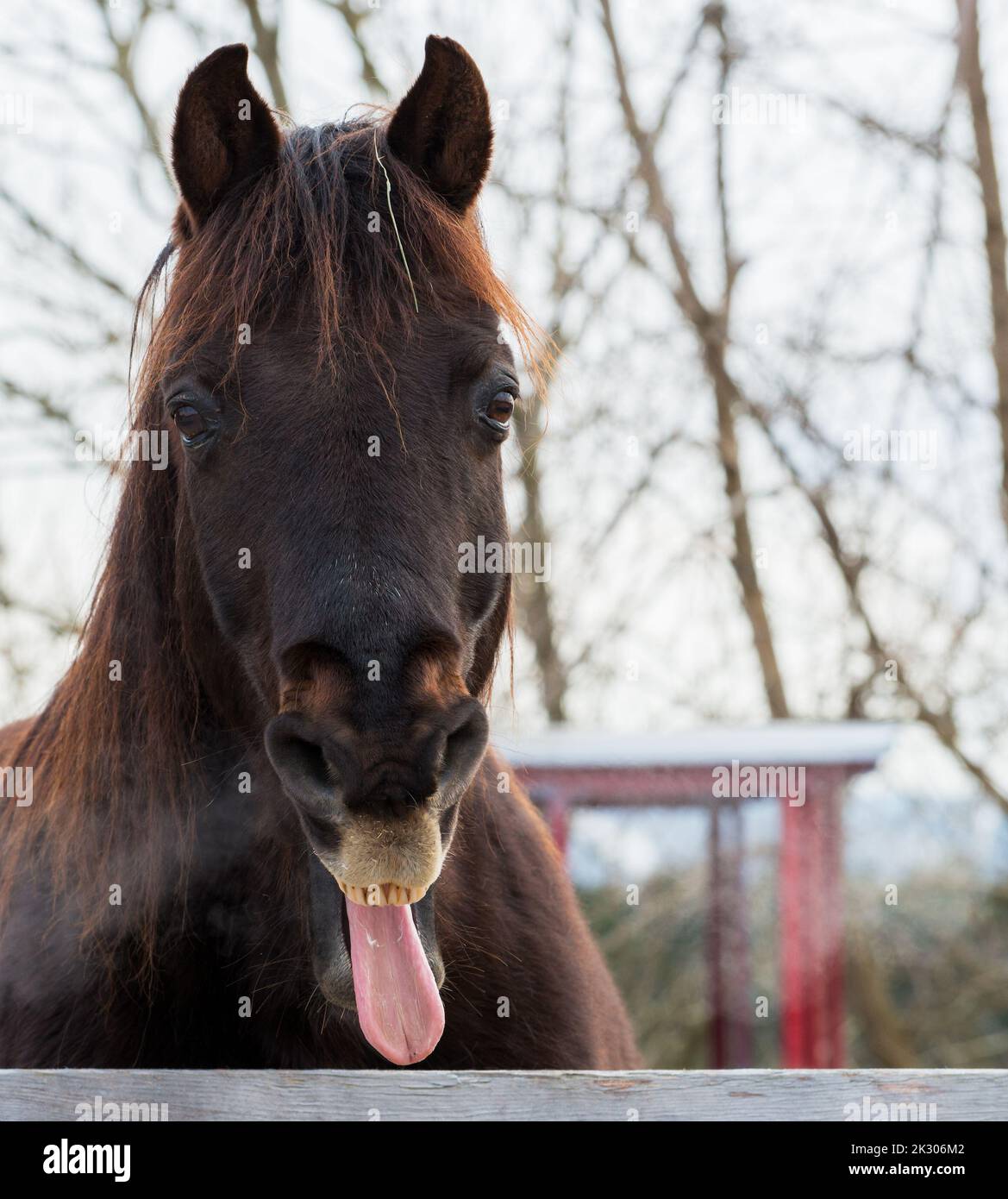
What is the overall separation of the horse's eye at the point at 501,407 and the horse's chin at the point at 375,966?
3.09ft

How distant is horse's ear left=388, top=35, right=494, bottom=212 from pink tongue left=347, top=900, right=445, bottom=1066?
1566 millimetres

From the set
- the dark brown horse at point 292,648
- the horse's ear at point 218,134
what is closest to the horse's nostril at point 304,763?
the dark brown horse at point 292,648

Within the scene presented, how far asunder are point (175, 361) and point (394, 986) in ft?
4.16

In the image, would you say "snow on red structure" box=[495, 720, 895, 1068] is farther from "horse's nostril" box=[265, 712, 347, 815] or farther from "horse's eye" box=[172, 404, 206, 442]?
"horse's nostril" box=[265, 712, 347, 815]

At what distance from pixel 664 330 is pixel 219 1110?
982 centimetres

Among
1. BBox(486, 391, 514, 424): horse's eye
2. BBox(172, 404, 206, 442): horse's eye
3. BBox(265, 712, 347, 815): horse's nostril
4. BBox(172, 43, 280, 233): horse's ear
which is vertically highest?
BBox(172, 43, 280, 233): horse's ear

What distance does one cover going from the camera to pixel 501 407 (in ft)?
8.33

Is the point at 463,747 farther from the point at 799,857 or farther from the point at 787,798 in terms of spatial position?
the point at 799,857

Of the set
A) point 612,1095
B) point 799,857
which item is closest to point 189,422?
point 612,1095

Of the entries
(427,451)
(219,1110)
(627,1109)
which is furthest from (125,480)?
(627,1109)

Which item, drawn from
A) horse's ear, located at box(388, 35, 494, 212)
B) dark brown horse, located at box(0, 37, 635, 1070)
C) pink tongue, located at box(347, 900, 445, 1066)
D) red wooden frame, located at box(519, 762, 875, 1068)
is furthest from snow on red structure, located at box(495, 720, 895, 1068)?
pink tongue, located at box(347, 900, 445, 1066)

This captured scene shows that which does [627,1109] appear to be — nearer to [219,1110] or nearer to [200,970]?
[219,1110]

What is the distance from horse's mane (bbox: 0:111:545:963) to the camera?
2418mm
